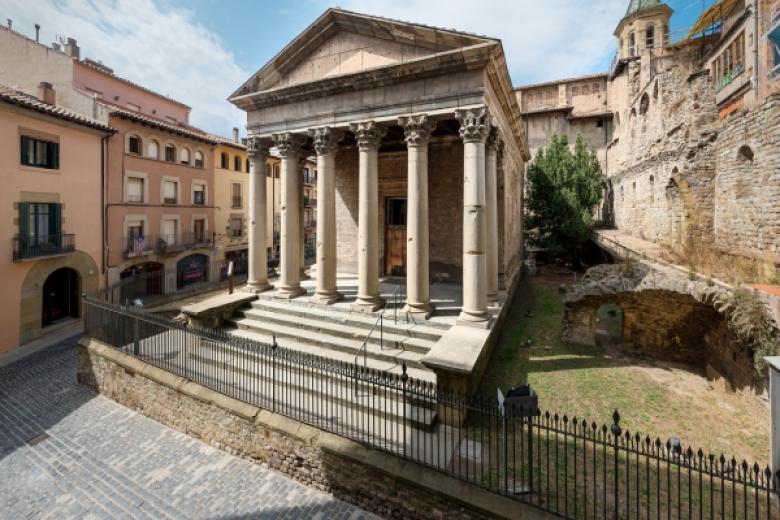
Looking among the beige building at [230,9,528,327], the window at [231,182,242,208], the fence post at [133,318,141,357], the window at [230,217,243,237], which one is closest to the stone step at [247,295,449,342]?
the beige building at [230,9,528,327]

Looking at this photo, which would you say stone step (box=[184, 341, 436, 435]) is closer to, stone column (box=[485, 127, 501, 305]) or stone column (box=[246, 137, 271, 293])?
stone column (box=[246, 137, 271, 293])

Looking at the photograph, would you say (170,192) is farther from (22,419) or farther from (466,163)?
(466,163)

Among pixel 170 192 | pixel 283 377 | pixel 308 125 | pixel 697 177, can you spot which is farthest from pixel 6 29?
pixel 697 177

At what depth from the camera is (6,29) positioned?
60.1 ft

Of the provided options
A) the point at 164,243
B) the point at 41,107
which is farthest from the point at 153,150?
the point at 41,107

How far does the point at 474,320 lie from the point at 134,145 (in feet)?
70.1

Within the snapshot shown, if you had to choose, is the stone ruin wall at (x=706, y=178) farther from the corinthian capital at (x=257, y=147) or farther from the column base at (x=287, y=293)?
the corinthian capital at (x=257, y=147)

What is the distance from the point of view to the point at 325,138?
11312 millimetres

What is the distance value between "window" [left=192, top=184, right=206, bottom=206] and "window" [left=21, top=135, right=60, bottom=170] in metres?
7.85

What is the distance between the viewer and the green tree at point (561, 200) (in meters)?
21.7

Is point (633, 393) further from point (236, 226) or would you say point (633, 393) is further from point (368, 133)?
point (236, 226)

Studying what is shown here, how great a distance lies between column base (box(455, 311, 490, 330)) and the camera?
9.07 metres

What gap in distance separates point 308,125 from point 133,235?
598 inches

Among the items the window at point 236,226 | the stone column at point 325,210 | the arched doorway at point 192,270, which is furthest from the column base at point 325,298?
the window at point 236,226
